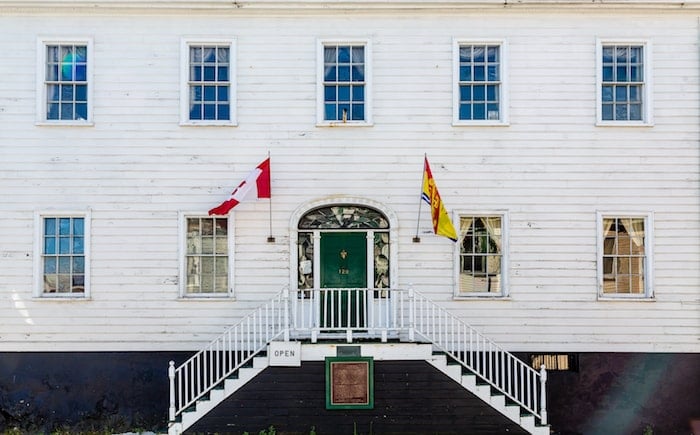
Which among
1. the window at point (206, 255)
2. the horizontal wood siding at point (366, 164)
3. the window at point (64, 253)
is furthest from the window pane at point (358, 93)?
the window at point (64, 253)

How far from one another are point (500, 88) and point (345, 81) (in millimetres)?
2830

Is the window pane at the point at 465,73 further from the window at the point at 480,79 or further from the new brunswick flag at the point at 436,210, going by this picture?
the new brunswick flag at the point at 436,210

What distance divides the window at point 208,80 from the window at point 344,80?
5.66 feet

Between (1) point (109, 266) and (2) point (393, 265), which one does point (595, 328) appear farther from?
(1) point (109, 266)

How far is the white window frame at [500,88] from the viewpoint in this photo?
42.6ft

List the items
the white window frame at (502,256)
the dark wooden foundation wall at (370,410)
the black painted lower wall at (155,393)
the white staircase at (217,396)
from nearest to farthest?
the white staircase at (217,396) < the dark wooden foundation wall at (370,410) < the black painted lower wall at (155,393) < the white window frame at (502,256)

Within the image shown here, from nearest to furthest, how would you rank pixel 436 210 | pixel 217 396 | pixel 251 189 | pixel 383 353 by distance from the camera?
pixel 217 396
pixel 383 353
pixel 436 210
pixel 251 189

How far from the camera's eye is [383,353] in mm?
11766

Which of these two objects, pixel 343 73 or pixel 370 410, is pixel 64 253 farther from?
pixel 370 410

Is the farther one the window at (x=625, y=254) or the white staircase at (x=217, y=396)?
the window at (x=625, y=254)

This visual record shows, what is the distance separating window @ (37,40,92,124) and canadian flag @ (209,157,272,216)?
3.12 meters

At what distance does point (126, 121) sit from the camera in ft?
42.6

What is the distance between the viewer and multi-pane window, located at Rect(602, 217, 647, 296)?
42.9 ft

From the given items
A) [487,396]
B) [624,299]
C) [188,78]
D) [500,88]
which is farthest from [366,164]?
[624,299]
